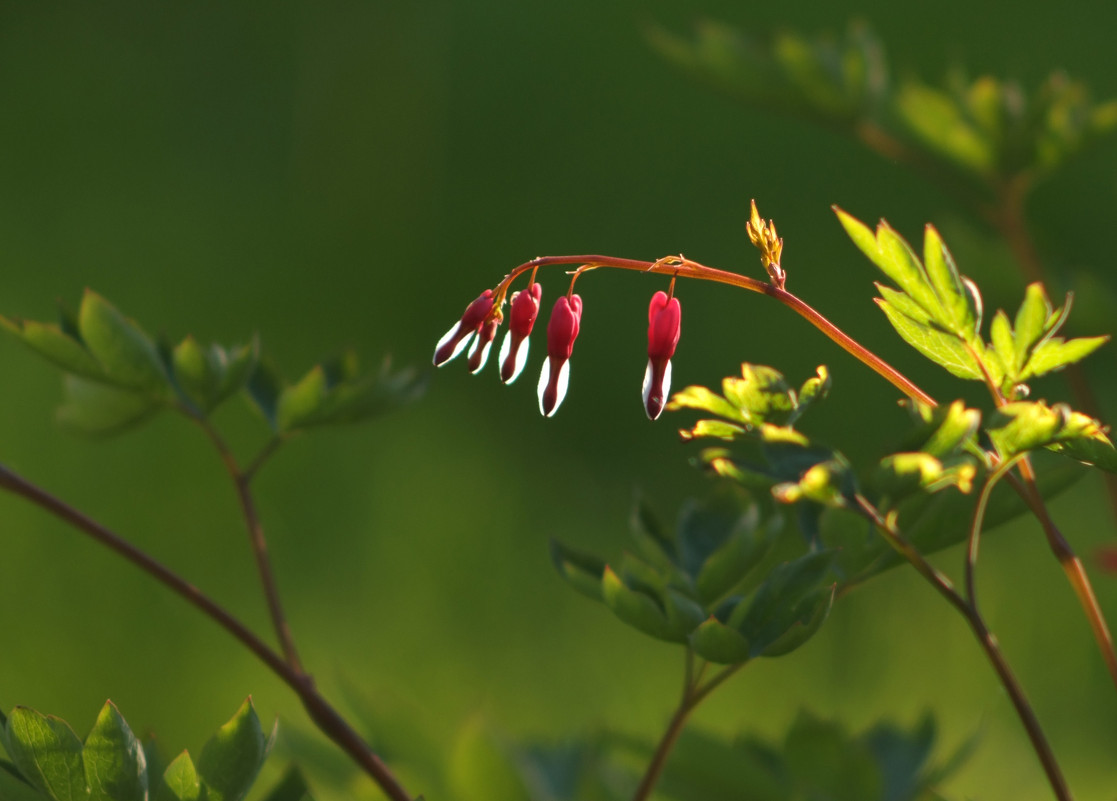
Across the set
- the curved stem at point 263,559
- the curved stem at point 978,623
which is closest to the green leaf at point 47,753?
the curved stem at point 263,559

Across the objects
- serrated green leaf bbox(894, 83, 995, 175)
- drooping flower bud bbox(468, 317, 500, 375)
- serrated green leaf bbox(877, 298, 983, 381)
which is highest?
serrated green leaf bbox(894, 83, 995, 175)

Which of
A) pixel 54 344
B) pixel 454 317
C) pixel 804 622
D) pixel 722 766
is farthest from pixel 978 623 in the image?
pixel 454 317

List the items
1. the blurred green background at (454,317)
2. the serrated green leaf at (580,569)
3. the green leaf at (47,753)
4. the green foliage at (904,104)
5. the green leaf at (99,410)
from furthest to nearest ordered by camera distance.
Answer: the blurred green background at (454,317), the green foliage at (904,104), the green leaf at (99,410), the serrated green leaf at (580,569), the green leaf at (47,753)

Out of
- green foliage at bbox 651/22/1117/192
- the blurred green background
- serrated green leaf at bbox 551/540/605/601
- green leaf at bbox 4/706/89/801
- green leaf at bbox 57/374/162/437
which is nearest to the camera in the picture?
green leaf at bbox 4/706/89/801

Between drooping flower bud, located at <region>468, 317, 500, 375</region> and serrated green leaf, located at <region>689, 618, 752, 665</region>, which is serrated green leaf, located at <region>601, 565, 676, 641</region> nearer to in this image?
serrated green leaf, located at <region>689, 618, 752, 665</region>

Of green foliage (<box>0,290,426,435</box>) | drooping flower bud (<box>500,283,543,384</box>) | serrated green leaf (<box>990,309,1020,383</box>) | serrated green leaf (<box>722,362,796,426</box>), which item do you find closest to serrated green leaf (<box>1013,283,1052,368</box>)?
serrated green leaf (<box>990,309,1020,383</box>)

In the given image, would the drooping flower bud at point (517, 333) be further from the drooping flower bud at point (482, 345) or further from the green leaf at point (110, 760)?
the green leaf at point (110, 760)
